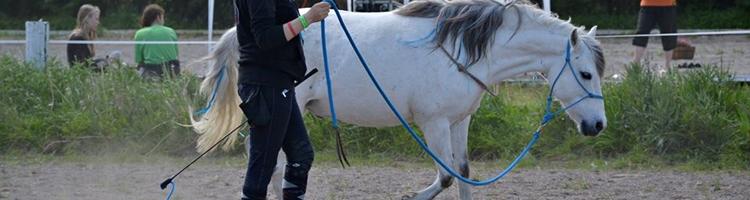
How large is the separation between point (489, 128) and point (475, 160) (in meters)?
0.31

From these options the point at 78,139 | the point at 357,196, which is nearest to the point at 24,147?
the point at 78,139

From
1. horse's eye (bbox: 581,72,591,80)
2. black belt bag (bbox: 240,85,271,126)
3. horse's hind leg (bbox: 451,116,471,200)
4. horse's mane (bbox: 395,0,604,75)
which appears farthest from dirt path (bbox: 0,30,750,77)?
black belt bag (bbox: 240,85,271,126)

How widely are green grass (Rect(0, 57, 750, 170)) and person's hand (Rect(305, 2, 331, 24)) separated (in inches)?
165

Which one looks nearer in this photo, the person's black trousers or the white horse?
the person's black trousers

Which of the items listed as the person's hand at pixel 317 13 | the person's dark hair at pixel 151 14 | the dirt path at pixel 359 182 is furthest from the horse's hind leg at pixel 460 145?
the person's dark hair at pixel 151 14

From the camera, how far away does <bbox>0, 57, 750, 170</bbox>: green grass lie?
9.19 metres

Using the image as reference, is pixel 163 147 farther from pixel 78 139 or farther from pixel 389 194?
pixel 389 194

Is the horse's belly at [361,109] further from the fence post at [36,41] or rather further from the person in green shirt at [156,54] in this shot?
the fence post at [36,41]

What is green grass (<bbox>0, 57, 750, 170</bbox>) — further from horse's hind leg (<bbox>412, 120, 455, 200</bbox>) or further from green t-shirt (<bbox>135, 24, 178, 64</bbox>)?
horse's hind leg (<bbox>412, 120, 455, 200</bbox>)

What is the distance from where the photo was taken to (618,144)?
30.8 feet

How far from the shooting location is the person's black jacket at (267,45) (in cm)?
497

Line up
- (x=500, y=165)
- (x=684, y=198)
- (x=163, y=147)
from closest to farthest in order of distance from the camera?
(x=684, y=198)
(x=500, y=165)
(x=163, y=147)

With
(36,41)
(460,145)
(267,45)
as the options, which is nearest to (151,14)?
(36,41)

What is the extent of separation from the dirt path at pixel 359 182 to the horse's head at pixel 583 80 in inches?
34.6
